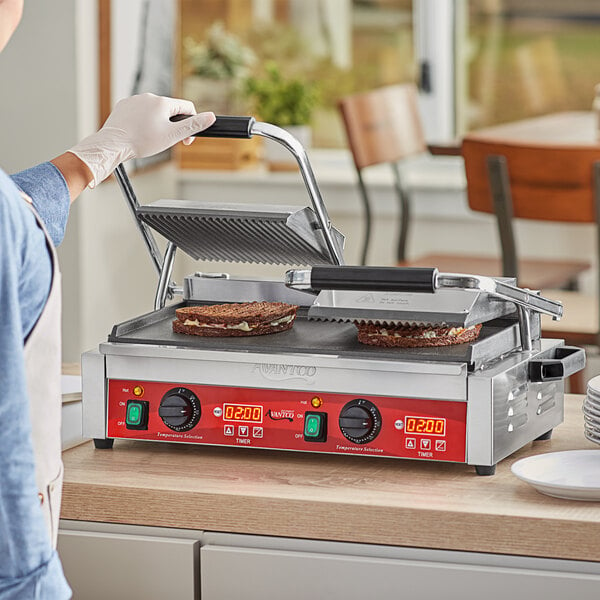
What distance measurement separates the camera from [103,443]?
1.36 metres

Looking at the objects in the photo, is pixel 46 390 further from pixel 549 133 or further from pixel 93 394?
pixel 549 133

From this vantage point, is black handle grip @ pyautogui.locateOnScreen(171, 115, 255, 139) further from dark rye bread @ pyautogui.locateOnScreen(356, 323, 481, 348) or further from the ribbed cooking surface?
dark rye bread @ pyautogui.locateOnScreen(356, 323, 481, 348)

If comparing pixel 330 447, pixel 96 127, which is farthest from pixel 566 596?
pixel 96 127

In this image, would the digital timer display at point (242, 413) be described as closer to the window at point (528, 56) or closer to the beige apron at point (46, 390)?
the beige apron at point (46, 390)

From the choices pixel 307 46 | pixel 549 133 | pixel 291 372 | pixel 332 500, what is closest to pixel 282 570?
pixel 332 500

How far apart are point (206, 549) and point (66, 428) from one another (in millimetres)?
318

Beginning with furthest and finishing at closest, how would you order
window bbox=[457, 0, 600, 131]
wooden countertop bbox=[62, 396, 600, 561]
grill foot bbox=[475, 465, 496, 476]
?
window bbox=[457, 0, 600, 131] → grill foot bbox=[475, 465, 496, 476] → wooden countertop bbox=[62, 396, 600, 561]

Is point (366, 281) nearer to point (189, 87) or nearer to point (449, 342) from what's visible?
point (449, 342)

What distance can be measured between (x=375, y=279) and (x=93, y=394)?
35cm

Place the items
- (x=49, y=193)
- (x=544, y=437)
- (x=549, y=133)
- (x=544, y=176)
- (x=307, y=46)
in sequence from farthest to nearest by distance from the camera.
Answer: (x=307, y=46) < (x=549, y=133) < (x=544, y=176) < (x=544, y=437) < (x=49, y=193)

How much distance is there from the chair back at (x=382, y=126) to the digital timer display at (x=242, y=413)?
2.09 m

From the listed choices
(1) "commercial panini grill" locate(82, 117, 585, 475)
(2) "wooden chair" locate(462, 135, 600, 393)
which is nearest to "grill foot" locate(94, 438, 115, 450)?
(1) "commercial panini grill" locate(82, 117, 585, 475)

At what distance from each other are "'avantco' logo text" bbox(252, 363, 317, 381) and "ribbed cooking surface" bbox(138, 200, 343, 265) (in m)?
0.16

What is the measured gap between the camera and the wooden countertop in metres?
1.14
